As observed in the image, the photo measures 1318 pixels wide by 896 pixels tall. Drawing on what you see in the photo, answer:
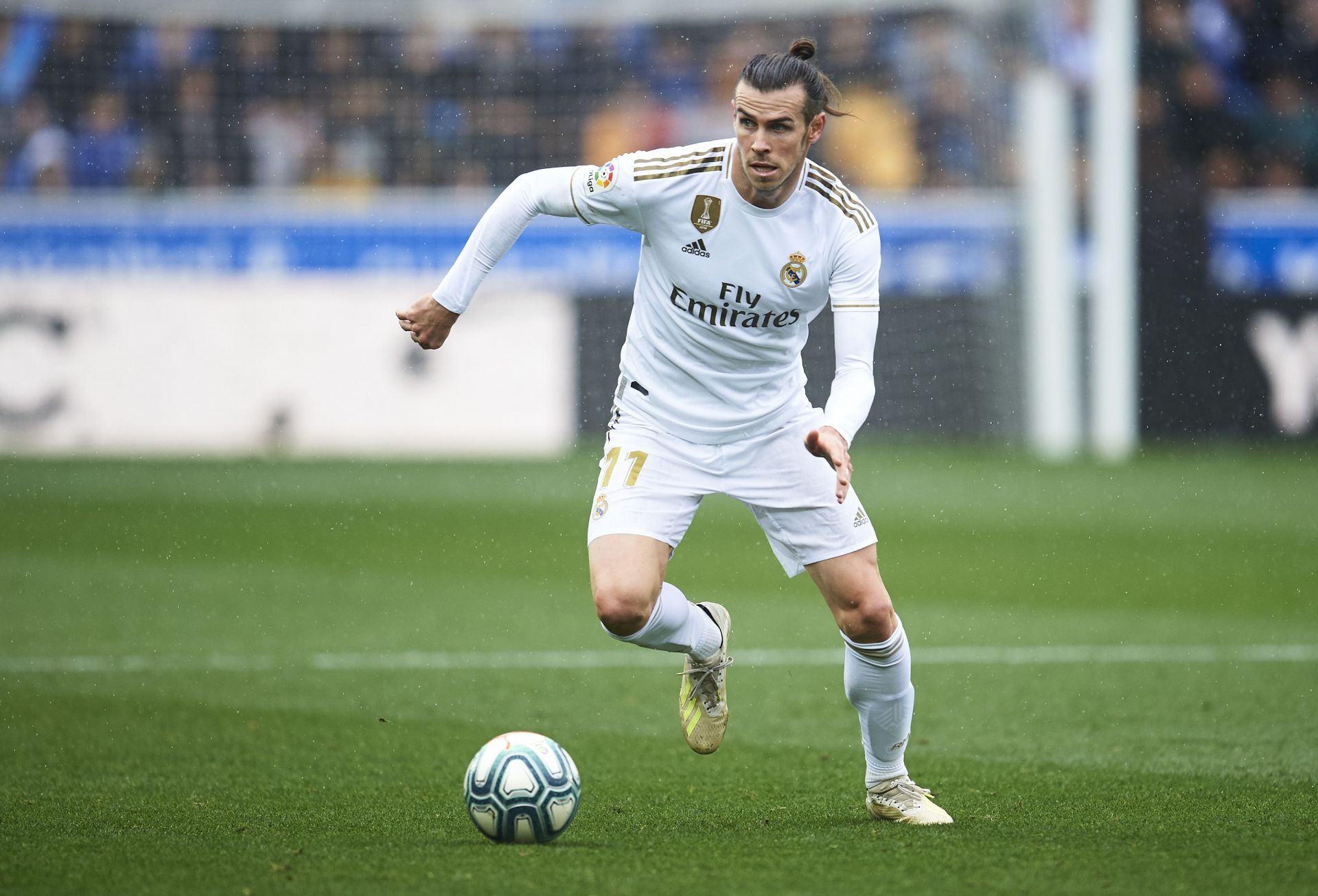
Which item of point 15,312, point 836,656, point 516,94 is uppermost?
point 516,94

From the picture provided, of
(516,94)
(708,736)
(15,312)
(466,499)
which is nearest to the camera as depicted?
(708,736)

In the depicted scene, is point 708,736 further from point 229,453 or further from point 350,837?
point 229,453

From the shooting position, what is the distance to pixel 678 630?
5.52 metres

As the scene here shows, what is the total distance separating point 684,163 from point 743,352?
0.63 meters

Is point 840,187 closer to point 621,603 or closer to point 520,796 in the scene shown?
point 621,603

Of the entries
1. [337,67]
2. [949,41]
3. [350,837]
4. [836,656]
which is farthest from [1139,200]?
[350,837]

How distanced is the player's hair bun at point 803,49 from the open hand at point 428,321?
133 cm

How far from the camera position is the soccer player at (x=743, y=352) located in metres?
5.12

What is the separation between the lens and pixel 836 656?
341 inches

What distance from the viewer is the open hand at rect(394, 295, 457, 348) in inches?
204

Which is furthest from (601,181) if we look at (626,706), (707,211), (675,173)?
(626,706)

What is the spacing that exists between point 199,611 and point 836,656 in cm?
390

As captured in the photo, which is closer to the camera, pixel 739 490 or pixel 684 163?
pixel 684 163

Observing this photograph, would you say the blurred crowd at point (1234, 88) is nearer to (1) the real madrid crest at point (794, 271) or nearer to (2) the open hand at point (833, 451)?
(1) the real madrid crest at point (794, 271)
